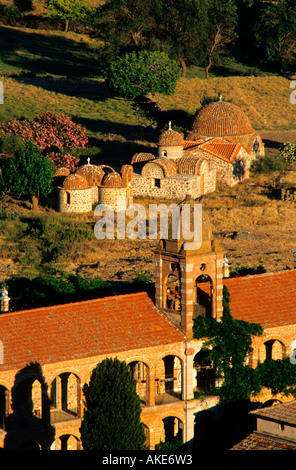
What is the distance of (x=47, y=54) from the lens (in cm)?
10056

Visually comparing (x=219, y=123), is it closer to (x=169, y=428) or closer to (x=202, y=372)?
(x=202, y=372)

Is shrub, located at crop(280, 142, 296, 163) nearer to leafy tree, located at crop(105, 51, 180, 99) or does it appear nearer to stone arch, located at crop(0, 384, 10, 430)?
leafy tree, located at crop(105, 51, 180, 99)

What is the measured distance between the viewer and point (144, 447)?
26250 mm

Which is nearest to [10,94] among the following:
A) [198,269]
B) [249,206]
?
[249,206]

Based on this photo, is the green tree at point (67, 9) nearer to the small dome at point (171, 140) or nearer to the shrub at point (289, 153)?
the shrub at point (289, 153)

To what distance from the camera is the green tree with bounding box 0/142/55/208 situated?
54.4 meters

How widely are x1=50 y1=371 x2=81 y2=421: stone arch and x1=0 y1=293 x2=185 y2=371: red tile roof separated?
4.49 feet

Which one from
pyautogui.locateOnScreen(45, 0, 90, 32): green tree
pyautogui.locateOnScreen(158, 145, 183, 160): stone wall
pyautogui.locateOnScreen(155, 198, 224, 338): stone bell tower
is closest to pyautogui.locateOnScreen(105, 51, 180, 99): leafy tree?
pyautogui.locateOnScreen(158, 145, 183, 160): stone wall

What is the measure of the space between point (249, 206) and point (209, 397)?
96.4ft

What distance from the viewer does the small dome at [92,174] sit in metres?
56.4

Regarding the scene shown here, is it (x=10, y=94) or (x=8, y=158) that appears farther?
(x=10, y=94)

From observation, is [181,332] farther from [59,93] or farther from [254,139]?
[59,93]

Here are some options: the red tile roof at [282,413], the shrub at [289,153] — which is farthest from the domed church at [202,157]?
the red tile roof at [282,413]
